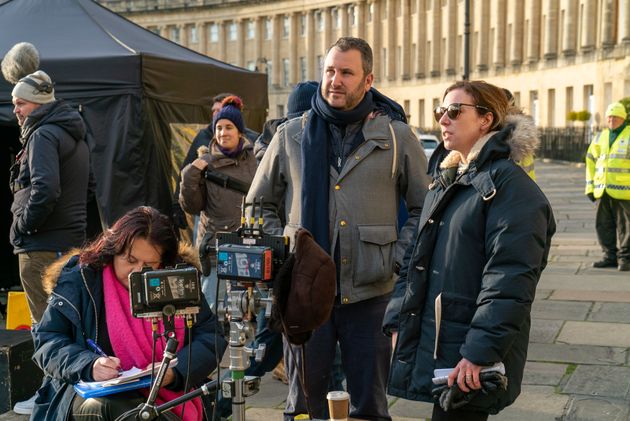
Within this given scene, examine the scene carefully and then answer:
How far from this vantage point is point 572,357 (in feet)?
25.0

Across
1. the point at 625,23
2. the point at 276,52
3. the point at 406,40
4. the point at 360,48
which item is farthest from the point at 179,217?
the point at 276,52

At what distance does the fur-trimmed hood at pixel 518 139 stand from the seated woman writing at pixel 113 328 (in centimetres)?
130

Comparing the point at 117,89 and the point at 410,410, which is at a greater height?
the point at 117,89

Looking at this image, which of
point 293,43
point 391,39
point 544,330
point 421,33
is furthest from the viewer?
point 293,43

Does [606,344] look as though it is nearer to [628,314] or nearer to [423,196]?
[628,314]

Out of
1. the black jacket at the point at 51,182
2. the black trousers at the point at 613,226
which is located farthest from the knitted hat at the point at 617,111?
the black jacket at the point at 51,182

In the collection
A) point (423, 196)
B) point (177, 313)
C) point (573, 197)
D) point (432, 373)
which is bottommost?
point (573, 197)

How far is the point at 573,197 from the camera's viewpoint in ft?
82.3

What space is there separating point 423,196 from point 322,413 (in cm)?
112

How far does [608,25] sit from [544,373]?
44.1 metres

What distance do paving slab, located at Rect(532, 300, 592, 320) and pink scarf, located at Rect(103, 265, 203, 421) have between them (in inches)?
234

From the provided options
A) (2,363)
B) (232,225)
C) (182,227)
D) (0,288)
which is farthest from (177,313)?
(0,288)

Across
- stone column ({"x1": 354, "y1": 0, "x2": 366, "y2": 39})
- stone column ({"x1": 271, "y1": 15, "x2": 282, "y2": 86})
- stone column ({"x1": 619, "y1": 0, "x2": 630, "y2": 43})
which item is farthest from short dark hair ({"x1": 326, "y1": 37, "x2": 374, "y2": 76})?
stone column ({"x1": 271, "y1": 15, "x2": 282, "y2": 86})

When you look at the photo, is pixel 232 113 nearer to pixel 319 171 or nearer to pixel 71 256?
pixel 319 171
